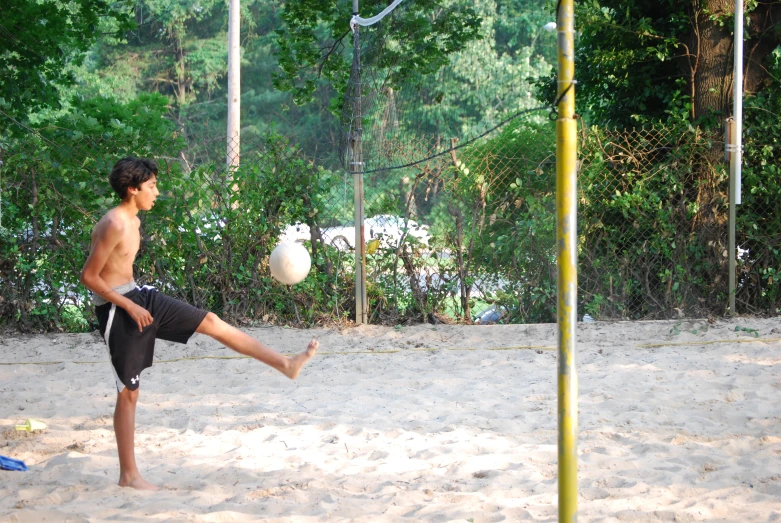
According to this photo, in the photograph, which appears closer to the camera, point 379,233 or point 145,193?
point 145,193

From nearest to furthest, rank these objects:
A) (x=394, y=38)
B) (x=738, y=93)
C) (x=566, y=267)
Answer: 1. (x=566, y=267)
2. (x=738, y=93)
3. (x=394, y=38)

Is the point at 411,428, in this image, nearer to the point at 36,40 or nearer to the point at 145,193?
the point at 145,193

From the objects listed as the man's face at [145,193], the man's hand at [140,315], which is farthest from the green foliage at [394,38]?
the man's hand at [140,315]

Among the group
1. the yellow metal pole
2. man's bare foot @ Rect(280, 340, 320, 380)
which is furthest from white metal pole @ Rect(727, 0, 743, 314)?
the yellow metal pole

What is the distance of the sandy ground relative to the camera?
3.68 metres

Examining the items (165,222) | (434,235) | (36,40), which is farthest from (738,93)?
(36,40)

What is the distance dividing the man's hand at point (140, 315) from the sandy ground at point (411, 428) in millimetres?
815

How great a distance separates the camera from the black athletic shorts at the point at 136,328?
3.89 m

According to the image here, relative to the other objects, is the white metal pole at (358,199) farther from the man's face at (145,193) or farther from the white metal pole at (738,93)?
the man's face at (145,193)

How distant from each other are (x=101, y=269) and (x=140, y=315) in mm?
297

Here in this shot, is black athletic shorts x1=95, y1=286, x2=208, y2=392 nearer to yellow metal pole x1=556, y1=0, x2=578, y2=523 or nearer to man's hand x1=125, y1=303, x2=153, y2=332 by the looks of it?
man's hand x1=125, y1=303, x2=153, y2=332

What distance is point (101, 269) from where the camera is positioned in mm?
3855

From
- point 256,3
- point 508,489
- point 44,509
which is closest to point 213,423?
point 44,509

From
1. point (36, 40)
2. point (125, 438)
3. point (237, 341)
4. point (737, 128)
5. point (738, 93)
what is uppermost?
point (36, 40)
